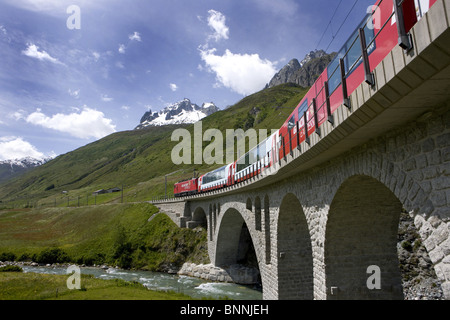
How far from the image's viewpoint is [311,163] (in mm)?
10945

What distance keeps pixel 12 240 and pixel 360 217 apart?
63.8 m

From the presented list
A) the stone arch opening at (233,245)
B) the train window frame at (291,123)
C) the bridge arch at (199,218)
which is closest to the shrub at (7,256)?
the bridge arch at (199,218)

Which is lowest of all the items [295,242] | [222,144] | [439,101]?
[295,242]

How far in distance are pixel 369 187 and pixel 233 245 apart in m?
28.6

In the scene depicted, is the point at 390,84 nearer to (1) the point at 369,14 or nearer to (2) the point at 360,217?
(1) the point at 369,14

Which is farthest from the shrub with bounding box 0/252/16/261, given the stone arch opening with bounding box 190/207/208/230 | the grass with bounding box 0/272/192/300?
the stone arch opening with bounding box 190/207/208/230

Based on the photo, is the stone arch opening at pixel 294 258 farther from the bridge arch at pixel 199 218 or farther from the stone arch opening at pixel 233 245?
the bridge arch at pixel 199 218

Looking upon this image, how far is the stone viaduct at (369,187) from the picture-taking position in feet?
14.4

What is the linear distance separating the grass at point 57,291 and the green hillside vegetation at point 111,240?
58.5 ft

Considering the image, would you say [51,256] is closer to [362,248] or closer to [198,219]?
[198,219]

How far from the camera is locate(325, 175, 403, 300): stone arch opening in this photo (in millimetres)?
9945

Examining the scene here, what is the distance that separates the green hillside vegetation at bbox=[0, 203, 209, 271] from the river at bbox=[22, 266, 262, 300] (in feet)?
8.80
